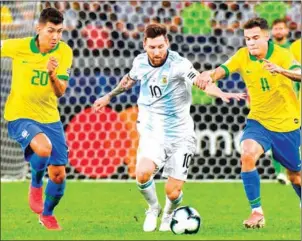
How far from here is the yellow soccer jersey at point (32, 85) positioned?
32.9ft

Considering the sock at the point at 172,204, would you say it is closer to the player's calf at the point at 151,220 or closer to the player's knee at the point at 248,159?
the player's calf at the point at 151,220

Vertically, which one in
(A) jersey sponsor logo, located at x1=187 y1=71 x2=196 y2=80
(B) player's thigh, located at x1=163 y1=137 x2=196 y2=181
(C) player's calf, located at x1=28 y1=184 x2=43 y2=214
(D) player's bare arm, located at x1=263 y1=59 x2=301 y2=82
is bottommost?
(C) player's calf, located at x1=28 y1=184 x2=43 y2=214

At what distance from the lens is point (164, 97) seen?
32.1ft

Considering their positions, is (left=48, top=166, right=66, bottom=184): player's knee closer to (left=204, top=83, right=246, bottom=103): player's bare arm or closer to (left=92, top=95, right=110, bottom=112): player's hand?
(left=92, top=95, right=110, bottom=112): player's hand

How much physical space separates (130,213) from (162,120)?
1.73 meters

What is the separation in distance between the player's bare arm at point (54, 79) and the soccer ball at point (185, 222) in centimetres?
139

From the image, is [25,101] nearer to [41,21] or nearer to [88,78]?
[41,21]

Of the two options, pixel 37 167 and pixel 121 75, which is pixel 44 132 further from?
pixel 121 75

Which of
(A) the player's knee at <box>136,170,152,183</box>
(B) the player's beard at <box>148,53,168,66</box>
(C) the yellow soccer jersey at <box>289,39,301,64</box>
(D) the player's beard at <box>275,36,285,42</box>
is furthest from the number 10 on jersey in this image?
(D) the player's beard at <box>275,36,285,42</box>

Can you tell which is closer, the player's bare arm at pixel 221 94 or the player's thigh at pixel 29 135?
the player's bare arm at pixel 221 94

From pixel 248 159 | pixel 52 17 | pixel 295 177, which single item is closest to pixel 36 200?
pixel 52 17

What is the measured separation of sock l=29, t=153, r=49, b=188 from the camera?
9656 millimetres

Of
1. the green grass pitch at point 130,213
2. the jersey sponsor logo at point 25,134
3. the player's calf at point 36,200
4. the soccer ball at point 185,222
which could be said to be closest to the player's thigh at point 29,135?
the jersey sponsor logo at point 25,134

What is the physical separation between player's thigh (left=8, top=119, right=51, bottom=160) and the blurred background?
5646 mm
